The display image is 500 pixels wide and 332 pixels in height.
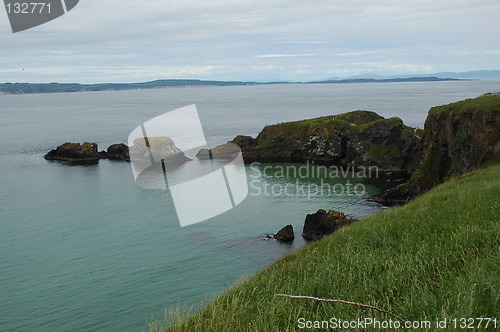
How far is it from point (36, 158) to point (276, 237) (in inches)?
2822

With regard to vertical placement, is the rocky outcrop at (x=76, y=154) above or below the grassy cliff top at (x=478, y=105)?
below

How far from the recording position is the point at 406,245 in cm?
1277

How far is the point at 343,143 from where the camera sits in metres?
78.9

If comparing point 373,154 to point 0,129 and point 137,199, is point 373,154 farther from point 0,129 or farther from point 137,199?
point 0,129

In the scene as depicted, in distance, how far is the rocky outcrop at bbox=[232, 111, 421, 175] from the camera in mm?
70188

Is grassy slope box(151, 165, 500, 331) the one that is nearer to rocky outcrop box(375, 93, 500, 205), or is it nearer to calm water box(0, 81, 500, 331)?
calm water box(0, 81, 500, 331)

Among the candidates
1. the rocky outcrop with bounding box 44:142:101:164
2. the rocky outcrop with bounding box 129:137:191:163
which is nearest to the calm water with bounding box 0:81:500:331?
the rocky outcrop with bounding box 129:137:191:163

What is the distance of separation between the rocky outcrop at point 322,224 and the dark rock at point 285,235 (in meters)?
1.40

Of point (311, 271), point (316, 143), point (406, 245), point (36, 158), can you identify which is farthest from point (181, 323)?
point (36, 158)
